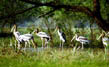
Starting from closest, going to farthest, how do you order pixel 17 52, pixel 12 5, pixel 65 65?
pixel 65 65
pixel 17 52
pixel 12 5

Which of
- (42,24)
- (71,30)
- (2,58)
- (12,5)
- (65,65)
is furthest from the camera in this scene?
(12,5)

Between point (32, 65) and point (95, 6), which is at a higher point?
point (95, 6)

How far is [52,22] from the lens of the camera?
73.7 feet

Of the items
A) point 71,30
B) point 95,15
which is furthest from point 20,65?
point 71,30

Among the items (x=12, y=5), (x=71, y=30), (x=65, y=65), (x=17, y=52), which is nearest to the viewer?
(x=65, y=65)

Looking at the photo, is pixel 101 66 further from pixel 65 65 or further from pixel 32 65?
pixel 32 65

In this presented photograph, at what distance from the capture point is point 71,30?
76.7 ft

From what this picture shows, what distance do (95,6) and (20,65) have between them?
5.15 meters

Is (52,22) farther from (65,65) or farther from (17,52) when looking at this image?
(65,65)

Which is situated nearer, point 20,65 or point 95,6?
point 20,65

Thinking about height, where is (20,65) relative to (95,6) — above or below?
below

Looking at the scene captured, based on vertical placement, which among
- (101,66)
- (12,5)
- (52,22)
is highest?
(12,5)

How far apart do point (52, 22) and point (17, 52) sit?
10685 millimetres

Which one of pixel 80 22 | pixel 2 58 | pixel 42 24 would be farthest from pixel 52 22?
pixel 2 58
